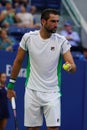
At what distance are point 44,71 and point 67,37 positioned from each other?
22.0 feet

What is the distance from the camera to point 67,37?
521 inches

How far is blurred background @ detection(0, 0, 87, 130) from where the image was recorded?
8.79m

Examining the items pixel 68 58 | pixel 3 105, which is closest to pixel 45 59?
pixel 68 58

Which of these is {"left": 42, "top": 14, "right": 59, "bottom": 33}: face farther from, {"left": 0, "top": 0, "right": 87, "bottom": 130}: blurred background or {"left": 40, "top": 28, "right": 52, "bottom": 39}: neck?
{"left": 0, "top": 0, "right": 87, "bottom": 130}: blurred background

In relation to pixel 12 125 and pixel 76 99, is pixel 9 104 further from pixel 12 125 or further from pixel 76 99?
pixel 76 99

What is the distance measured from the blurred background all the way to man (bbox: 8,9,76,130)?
2.01 meters

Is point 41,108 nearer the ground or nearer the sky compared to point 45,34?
nearer the ground

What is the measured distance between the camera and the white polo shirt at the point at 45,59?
6598 mm

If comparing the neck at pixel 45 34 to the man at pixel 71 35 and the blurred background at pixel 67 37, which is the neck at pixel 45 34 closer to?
the blurred background at pixel 67 37

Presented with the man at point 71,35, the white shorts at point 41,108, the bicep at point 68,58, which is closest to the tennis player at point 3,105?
the white shorts at point 41,108

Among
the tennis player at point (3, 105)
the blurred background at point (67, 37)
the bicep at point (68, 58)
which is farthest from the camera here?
the blurred background at point (67, 37)

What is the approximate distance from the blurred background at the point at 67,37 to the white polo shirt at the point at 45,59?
A: 78.3 inches

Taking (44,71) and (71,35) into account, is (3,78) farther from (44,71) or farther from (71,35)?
(71,35)

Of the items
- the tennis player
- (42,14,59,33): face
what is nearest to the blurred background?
the tennis player
